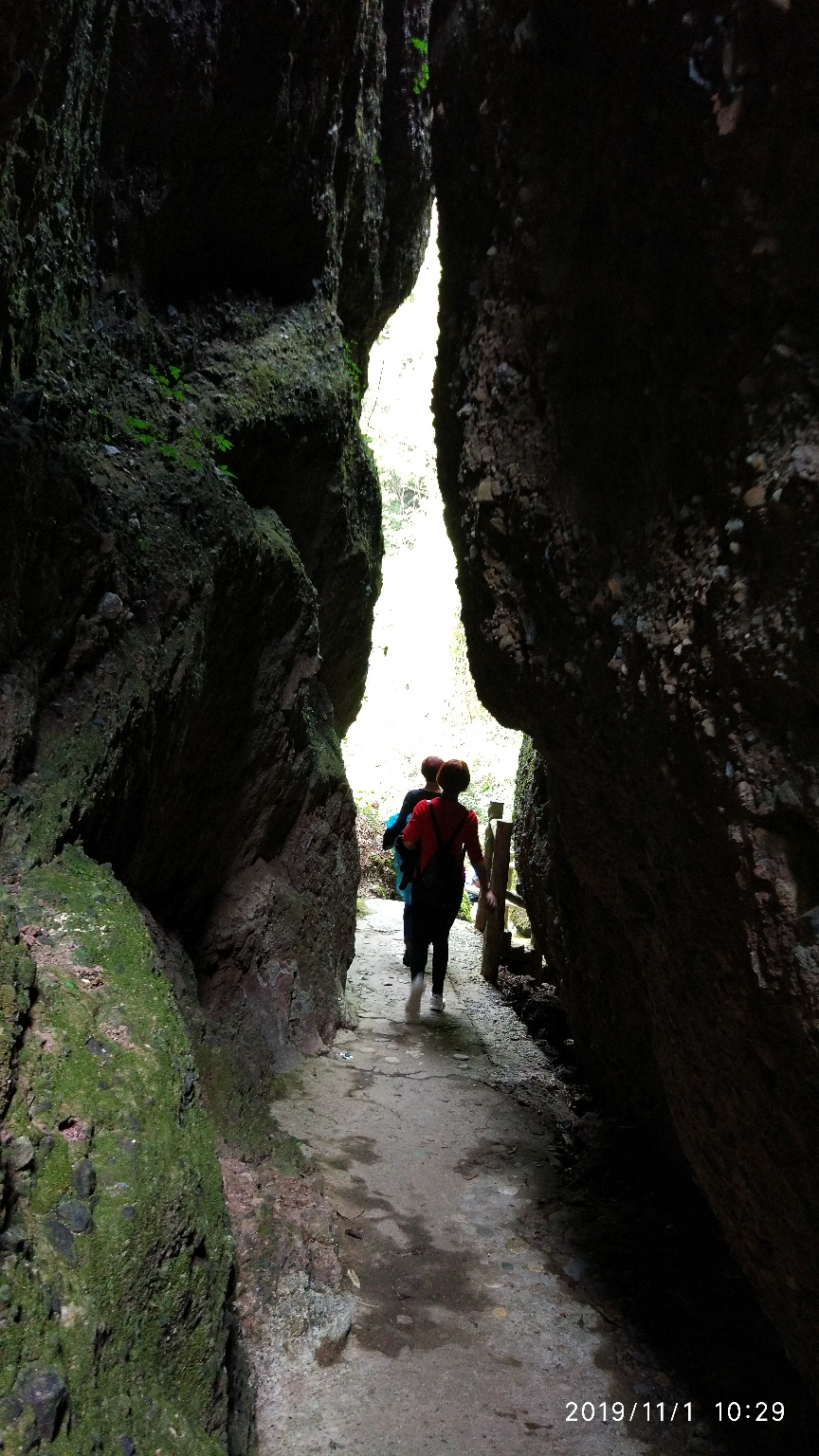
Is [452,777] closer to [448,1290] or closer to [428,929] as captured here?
[428,929]

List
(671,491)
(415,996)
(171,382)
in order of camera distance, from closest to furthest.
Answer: (671,491) → (171,382) → (415,996)

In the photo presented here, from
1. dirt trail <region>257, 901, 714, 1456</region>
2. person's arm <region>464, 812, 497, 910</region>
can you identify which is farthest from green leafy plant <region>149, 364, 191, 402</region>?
dirt trail <region>257, 901, 714, 1456</region>

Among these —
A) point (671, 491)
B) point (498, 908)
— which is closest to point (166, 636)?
point (671, 491)

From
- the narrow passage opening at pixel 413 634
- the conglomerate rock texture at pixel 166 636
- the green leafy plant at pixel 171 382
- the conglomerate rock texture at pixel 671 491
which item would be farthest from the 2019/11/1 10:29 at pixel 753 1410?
the narrow passage opening at pixel 413 634

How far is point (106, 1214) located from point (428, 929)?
471 cm

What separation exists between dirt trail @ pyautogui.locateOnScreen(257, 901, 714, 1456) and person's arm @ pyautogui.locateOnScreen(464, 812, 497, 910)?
5.18 ft

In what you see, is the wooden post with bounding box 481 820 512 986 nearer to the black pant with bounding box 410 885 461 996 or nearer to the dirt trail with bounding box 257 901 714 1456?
the black pant with bounding box 410 885 461 996

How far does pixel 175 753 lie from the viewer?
407 cm

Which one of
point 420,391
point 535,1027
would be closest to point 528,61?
point 535,1027

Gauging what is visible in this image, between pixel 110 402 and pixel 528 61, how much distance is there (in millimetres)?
2402

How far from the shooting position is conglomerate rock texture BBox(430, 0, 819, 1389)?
1891 millimetres

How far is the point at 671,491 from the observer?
242cm

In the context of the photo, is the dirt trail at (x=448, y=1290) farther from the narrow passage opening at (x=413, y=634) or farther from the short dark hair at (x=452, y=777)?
the narrow passage opening at (x=413, y=634)

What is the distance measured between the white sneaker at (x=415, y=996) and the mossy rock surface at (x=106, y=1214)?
4201 millimetres
